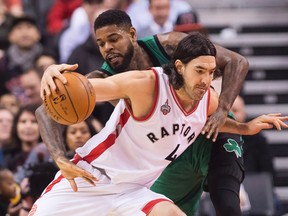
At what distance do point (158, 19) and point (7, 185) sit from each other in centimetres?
293

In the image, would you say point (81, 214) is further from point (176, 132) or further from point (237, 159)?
point (237, 159)

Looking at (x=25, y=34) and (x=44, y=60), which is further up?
(x=25, y=34)

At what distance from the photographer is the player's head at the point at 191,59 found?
17.1ft

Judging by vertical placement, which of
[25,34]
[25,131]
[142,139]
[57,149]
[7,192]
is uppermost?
[57,149]

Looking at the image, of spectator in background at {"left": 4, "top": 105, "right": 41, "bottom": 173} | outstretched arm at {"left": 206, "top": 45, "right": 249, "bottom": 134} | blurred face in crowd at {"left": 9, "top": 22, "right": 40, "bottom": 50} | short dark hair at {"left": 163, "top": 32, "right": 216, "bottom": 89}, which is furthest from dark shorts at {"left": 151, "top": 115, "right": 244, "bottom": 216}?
blurred face in crowd at {"left": 9, "top": 22, "right": 40, "bottom": 50}

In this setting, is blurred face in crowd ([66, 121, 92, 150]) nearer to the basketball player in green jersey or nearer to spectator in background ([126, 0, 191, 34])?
the basketball player in green jersey

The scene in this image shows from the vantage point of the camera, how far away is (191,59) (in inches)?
206

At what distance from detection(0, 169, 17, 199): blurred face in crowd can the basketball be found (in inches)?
94.7

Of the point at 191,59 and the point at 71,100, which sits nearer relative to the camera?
the point at 71,100

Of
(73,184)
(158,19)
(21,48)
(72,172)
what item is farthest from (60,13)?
(72,172)

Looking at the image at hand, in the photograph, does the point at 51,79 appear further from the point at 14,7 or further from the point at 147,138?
the point at 14,7

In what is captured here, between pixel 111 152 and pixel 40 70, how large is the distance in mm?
3959

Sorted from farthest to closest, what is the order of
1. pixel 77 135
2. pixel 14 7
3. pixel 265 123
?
pixel 14 7, pixel 77 135, pixel 265 123

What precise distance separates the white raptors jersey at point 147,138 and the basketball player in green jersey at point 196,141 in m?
0.17
